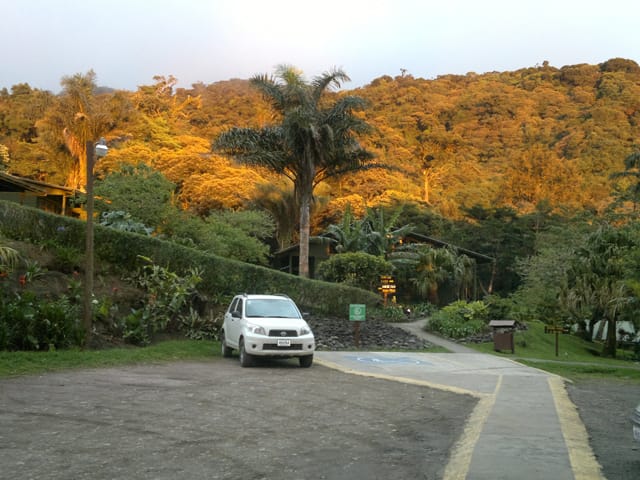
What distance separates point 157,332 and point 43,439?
12.4 m

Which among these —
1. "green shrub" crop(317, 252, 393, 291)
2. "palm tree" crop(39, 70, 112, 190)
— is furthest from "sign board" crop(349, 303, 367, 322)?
"palm tree" crop(39, 70, 112, 190)

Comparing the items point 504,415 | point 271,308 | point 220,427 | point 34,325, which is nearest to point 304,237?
point 271,308

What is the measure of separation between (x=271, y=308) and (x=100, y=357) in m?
4.16

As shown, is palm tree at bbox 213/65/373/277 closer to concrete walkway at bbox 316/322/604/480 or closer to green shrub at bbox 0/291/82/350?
concrete walkway at bbox 316/322/604/480

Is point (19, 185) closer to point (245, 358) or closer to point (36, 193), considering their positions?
point (36, 193)

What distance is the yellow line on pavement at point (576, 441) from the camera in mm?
6441

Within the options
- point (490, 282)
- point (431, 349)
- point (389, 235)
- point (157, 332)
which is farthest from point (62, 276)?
point (490, 282)

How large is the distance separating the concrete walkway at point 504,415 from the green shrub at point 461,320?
22.1ft

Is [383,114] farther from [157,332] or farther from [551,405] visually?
[551,405]

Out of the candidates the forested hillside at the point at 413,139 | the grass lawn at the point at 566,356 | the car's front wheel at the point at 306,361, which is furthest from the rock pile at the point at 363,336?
the forested hillside at the point at 413,139

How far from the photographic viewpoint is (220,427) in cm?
852

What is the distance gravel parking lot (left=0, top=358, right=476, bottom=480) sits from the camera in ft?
21.5

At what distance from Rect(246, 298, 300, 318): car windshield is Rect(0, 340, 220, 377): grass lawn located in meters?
2.04

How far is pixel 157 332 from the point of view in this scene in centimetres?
1981
